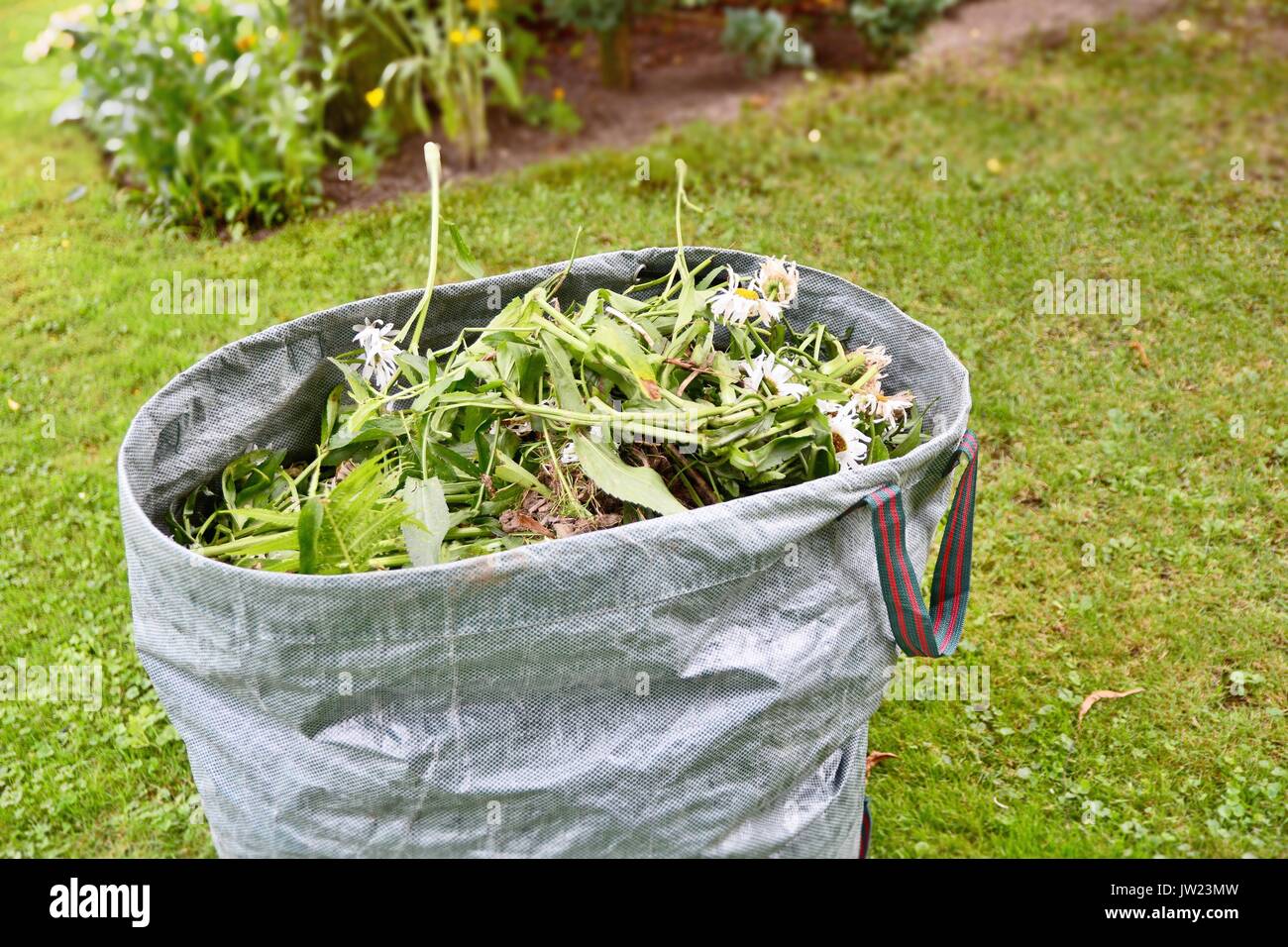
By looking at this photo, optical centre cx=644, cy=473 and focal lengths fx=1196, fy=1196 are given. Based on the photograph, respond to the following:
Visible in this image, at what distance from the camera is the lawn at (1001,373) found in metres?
2.10

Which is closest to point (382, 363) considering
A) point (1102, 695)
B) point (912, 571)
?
point (912, 571)

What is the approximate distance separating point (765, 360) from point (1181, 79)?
11.8 feet

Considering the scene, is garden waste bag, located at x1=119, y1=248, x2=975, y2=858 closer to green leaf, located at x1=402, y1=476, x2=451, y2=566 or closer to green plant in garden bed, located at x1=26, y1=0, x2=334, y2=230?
green leaf, located at x1=402, y1=476, x2=451, y2=566

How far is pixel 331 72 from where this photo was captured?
13.4 ft

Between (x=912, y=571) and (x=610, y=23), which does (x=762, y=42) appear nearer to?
(x=610, y=23)

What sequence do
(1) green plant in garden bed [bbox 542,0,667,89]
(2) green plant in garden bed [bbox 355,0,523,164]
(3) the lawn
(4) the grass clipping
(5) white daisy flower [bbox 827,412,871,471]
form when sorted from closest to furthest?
(4) the grass clipping → (5) white daisy flower [bbox 827,412,871,471] → (3) the lawn → (2) green plant in garden bed [bbox 355,0,523,164] → (1) green plant in garden bed [bbox 542,0,667,89]

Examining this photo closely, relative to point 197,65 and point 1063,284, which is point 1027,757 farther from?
point 197,65

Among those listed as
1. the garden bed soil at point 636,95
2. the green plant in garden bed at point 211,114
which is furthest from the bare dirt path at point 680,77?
the green plant in garden bed at point 211,114

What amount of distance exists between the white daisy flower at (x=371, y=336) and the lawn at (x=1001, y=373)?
35.9 inches

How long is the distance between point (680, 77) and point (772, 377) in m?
3.52

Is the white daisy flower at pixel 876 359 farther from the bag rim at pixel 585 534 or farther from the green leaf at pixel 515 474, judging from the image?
the green leaf at pixel 515 474

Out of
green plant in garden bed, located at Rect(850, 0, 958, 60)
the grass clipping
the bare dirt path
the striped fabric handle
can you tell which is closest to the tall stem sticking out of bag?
the grass clipping

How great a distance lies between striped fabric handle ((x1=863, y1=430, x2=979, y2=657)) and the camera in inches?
57.2

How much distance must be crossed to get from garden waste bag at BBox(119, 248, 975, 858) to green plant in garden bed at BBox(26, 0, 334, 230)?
2536 mm
